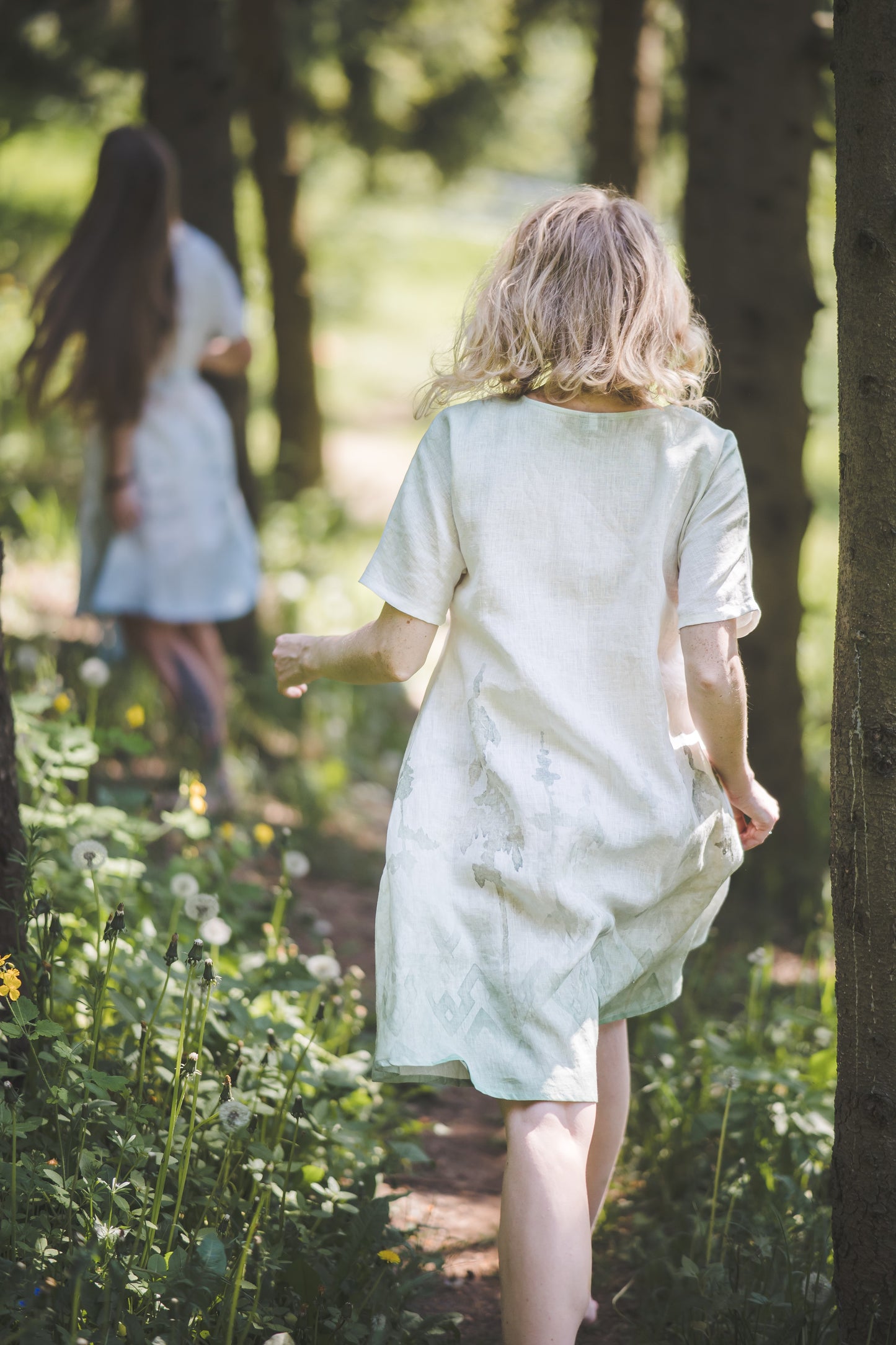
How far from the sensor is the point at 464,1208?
2604 millimetres

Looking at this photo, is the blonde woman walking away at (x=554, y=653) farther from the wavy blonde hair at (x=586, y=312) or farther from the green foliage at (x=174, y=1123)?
the green foliage at (x=174, y=1123)

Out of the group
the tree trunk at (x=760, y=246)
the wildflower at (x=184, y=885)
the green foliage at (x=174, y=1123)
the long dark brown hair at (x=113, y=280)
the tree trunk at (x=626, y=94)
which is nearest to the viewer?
the green foliage at (x=174, y=1123)

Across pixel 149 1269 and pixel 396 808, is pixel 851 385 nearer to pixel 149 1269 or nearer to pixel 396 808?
pixel 396 808

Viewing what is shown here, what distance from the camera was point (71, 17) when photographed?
777 centimetres

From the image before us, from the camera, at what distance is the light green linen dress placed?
6.18 feet

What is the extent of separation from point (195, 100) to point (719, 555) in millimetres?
3923

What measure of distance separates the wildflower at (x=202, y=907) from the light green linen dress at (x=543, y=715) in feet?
1.17

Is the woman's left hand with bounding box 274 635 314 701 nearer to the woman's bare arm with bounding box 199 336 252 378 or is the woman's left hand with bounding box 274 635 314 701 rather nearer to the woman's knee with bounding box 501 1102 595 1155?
the woman's knee with bounding box 501 1102 595 1155

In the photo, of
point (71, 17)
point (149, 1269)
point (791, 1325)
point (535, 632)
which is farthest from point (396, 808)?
point (71, 17)

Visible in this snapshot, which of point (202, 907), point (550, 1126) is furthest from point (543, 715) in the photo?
point (202, 907)

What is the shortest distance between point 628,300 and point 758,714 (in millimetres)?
2455

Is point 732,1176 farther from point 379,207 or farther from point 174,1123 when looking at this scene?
point 379,207

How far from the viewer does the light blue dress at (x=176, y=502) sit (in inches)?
163

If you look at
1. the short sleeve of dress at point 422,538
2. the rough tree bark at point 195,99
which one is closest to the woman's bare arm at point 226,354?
the rough tree bark at point 195,99
